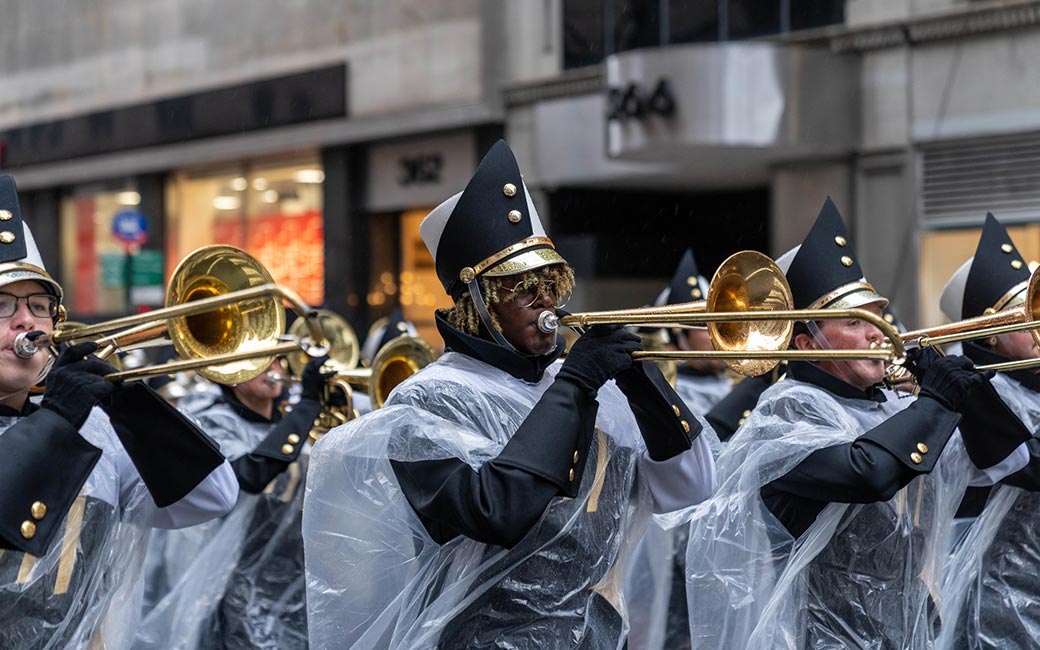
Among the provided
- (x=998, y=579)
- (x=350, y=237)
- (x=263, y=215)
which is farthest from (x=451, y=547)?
(x=263, y=215)

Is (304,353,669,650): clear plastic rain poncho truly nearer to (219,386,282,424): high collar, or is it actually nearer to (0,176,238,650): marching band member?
(0,176,238,650): marching band member

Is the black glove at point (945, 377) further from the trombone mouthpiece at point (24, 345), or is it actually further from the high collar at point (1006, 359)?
the trombone mouthpiece at point (24, 345)

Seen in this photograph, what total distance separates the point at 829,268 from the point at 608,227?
1503 cm

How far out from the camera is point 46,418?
4.13m

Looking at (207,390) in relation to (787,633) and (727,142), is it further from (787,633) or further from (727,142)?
(727,142)

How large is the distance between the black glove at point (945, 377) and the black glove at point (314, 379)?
103 inches

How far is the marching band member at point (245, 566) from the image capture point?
697 cm

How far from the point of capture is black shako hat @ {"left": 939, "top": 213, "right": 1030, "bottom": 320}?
20.6ft

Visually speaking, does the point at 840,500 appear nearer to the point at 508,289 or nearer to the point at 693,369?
the point at 508,289

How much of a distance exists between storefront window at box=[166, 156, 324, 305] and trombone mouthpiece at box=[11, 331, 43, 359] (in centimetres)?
1883

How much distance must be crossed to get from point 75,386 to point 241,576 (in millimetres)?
3094

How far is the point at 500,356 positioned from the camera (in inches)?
173

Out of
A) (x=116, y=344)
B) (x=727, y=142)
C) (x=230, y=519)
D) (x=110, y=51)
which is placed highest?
(x=110, y=51)

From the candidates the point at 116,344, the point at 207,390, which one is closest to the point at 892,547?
the point at 116,344
